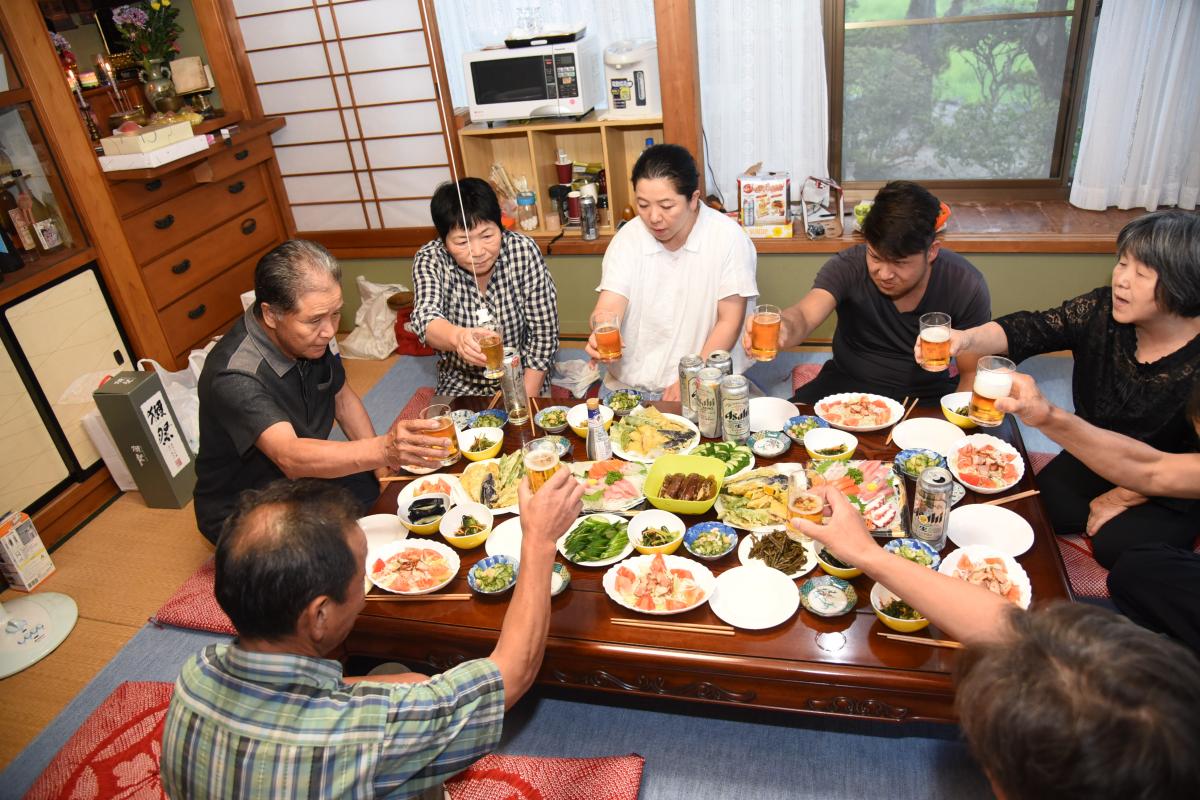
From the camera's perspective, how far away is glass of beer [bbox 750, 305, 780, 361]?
2367 mm

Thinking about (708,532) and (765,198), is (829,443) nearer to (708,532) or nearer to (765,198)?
(708,532)

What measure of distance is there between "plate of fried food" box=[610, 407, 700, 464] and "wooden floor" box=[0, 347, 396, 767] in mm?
1926

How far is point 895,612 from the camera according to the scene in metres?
1.70

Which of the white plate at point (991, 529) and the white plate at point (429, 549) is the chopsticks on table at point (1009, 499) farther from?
the white plate at point (429, 549)

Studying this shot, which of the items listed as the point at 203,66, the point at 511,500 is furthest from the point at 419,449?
the point at 203,66

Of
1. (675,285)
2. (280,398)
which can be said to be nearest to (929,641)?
(675,285)

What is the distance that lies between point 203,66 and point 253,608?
4.38m

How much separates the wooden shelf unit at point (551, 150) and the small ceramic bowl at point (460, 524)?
2.71 metres

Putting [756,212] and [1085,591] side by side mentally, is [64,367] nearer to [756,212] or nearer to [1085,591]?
[756,212]

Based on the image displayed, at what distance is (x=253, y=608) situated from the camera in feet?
4.47

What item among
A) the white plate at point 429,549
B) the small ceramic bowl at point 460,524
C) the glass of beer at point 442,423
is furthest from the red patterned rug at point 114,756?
the glass of beer at point 442,423

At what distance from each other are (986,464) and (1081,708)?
1274 millimetres

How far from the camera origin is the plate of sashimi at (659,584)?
5.97 feet

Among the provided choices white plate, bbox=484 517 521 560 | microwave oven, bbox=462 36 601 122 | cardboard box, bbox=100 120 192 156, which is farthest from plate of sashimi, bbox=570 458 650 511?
cardboard box, bbox=100 120 192 156
